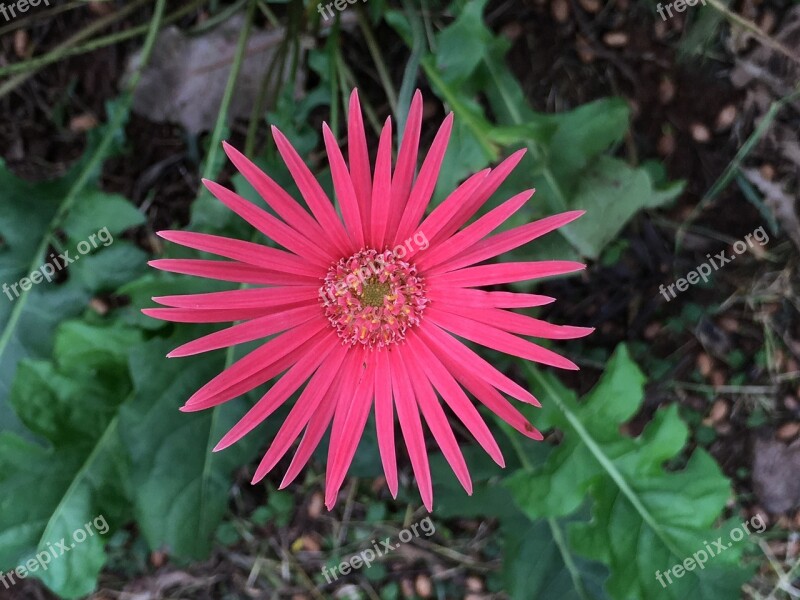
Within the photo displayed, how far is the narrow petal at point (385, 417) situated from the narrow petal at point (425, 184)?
0.38m

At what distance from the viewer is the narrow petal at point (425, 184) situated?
143 cm

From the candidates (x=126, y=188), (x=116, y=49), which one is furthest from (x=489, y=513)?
(x=116, y=49)

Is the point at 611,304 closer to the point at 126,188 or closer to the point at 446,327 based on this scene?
the point at 446,327

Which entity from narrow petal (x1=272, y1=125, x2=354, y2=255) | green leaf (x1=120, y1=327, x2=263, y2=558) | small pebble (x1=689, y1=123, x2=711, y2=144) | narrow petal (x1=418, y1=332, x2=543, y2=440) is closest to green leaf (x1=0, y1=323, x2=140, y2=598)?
green leaf (x1=120, y1=327, x2=263, y2=558)

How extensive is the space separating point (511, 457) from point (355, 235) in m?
1.11

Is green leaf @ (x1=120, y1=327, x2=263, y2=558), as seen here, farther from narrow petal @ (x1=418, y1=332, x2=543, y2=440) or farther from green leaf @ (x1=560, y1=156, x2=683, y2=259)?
green leaf @ (x1=560, y1=156, x2=683, y2=259)

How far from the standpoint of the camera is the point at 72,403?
2107mm

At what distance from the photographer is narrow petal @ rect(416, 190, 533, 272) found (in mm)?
1490

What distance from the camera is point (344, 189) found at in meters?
1.56

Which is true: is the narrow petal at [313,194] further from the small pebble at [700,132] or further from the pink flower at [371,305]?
the small pebble at [700,132]

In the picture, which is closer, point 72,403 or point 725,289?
point 72,403

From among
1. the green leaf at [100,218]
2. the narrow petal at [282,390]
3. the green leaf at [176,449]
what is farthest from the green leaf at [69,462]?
the narrow petal at [282,390]

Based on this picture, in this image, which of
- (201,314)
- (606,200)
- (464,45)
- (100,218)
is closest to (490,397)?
(201,314)

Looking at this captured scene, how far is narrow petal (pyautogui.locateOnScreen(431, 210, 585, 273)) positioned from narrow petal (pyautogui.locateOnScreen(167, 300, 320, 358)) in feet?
1.31
